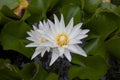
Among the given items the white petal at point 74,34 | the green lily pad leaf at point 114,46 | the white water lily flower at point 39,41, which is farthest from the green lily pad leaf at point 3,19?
the green lily pad leaf at point 114,46

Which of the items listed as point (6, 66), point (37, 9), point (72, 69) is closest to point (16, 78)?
point (6, 66)

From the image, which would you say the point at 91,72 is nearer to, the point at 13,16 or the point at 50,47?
the point at 50,47

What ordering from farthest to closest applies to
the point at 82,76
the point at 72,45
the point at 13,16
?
the point at 13,16 → the point at 82,76 → the point at 72,45

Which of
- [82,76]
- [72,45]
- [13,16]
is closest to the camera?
[72,45]

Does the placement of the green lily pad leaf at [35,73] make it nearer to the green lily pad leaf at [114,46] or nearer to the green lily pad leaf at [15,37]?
the green lily pad leaf at [15,37]

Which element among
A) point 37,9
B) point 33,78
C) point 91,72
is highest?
point 37,9

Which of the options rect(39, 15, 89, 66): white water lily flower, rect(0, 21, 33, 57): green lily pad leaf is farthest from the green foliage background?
rect(39, 15, 89, 66): white water lily flower

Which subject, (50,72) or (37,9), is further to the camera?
(37,9)
